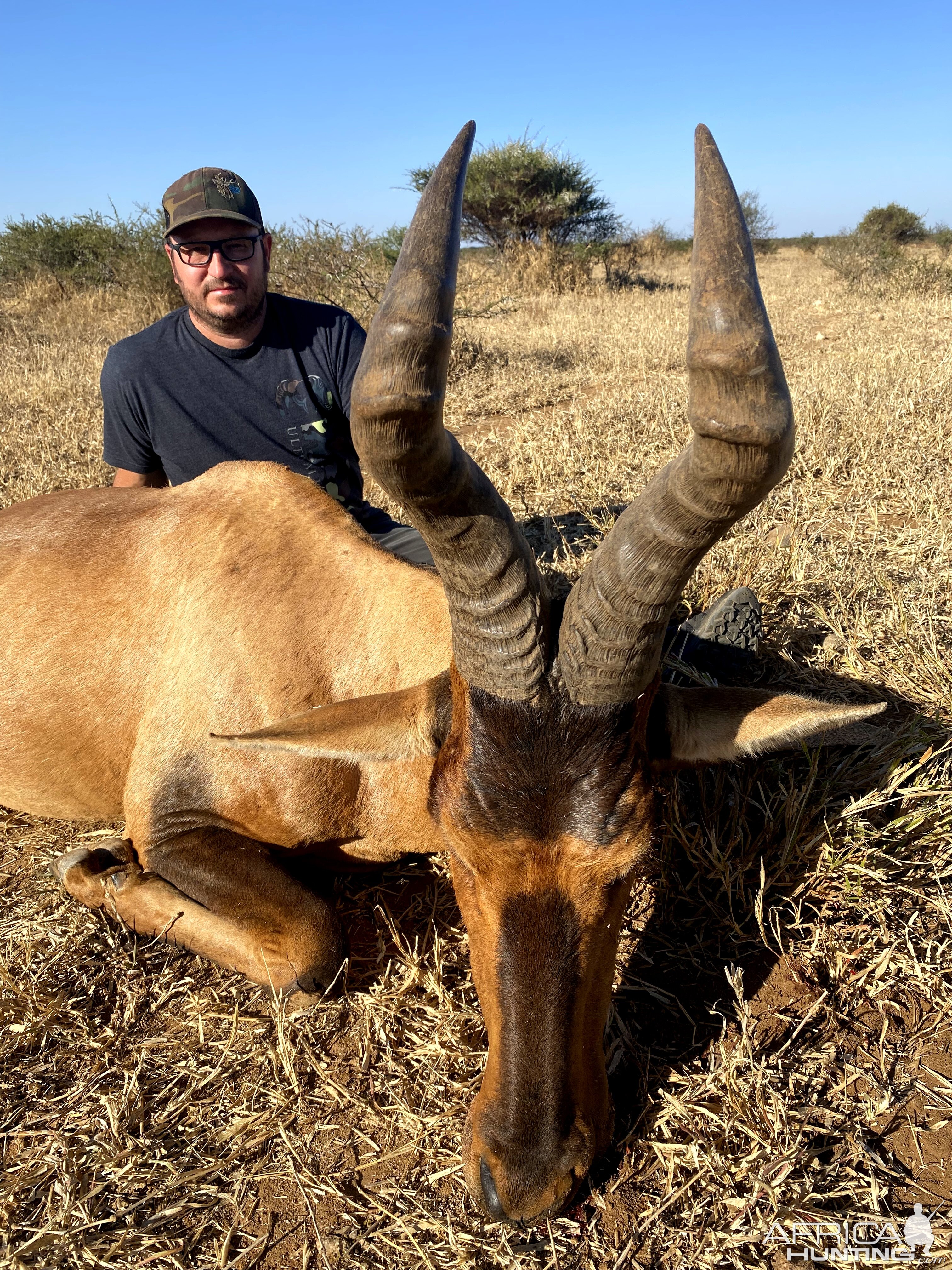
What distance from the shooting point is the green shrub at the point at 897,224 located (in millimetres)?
32781

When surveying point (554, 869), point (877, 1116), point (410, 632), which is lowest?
point (877, 1116)

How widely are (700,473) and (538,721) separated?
821 mm

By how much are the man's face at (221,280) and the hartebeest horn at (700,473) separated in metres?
3.50

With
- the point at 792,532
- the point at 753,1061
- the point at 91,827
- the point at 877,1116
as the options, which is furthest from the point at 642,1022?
the point at 792,532

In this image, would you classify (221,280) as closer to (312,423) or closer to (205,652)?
(312,423)

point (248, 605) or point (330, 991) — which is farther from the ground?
point (248, 605)

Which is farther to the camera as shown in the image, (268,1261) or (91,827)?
(91,827)

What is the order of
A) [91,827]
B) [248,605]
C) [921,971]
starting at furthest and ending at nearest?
[91,827] → [248,605] → [921,971]

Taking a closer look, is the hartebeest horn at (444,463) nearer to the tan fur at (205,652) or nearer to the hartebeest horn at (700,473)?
the hartebeest horn at (700,473)

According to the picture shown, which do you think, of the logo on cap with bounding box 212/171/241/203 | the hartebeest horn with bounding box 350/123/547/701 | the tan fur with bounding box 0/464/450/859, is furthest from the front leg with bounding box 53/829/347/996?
the logo on cap with bounding box 212/171/241/203

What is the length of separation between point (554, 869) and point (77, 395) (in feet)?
34.2

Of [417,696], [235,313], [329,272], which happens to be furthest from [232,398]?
[329,272]

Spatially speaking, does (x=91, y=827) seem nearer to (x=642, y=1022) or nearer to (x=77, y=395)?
(x=642, y=1022)

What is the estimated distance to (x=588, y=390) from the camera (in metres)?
10.6
